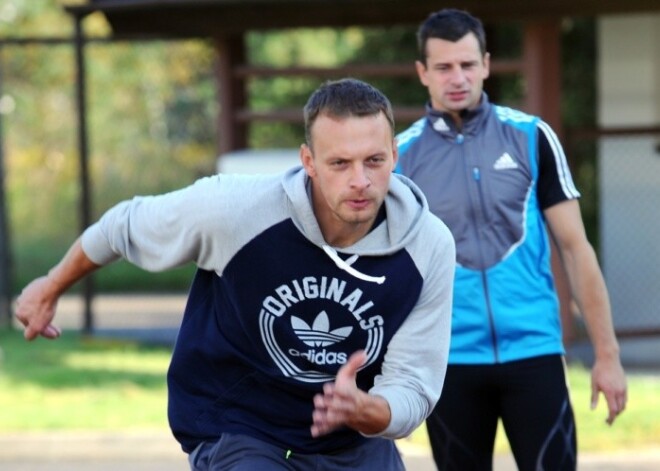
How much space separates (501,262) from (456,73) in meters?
0.69

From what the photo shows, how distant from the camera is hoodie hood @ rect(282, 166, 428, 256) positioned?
397 cm

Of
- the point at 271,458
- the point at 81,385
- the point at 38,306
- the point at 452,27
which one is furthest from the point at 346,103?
the point at 81,385

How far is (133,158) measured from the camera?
1858cm

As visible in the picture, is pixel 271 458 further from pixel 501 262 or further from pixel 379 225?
pixel 501 262

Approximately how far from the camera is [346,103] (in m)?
3.79

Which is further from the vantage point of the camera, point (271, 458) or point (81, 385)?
point (81, 385)

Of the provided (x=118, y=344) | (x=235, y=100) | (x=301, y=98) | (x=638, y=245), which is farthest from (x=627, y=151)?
(x=301, y=98)

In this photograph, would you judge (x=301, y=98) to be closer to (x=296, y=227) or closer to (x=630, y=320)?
(x=630, y=320)

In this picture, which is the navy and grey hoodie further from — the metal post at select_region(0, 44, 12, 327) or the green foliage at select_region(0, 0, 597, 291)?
the green foliage at select_region(0, 0, 597, 291)

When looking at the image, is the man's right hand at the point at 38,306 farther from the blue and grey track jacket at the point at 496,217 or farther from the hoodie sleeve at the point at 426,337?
the blue and grey track jacket at the point at 496,217

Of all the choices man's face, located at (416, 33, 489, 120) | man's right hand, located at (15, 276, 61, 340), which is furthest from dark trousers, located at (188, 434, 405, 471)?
man's face, located at (416, 33, 489, 120)

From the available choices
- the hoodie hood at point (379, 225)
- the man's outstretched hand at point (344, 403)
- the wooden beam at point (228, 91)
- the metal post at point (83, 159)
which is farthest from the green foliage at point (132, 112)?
the man's outstretched hand at point (344, 403)

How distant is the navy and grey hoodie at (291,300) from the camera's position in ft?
13.1

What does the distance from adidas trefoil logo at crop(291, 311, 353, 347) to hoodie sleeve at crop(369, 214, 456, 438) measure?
5.6 inches
